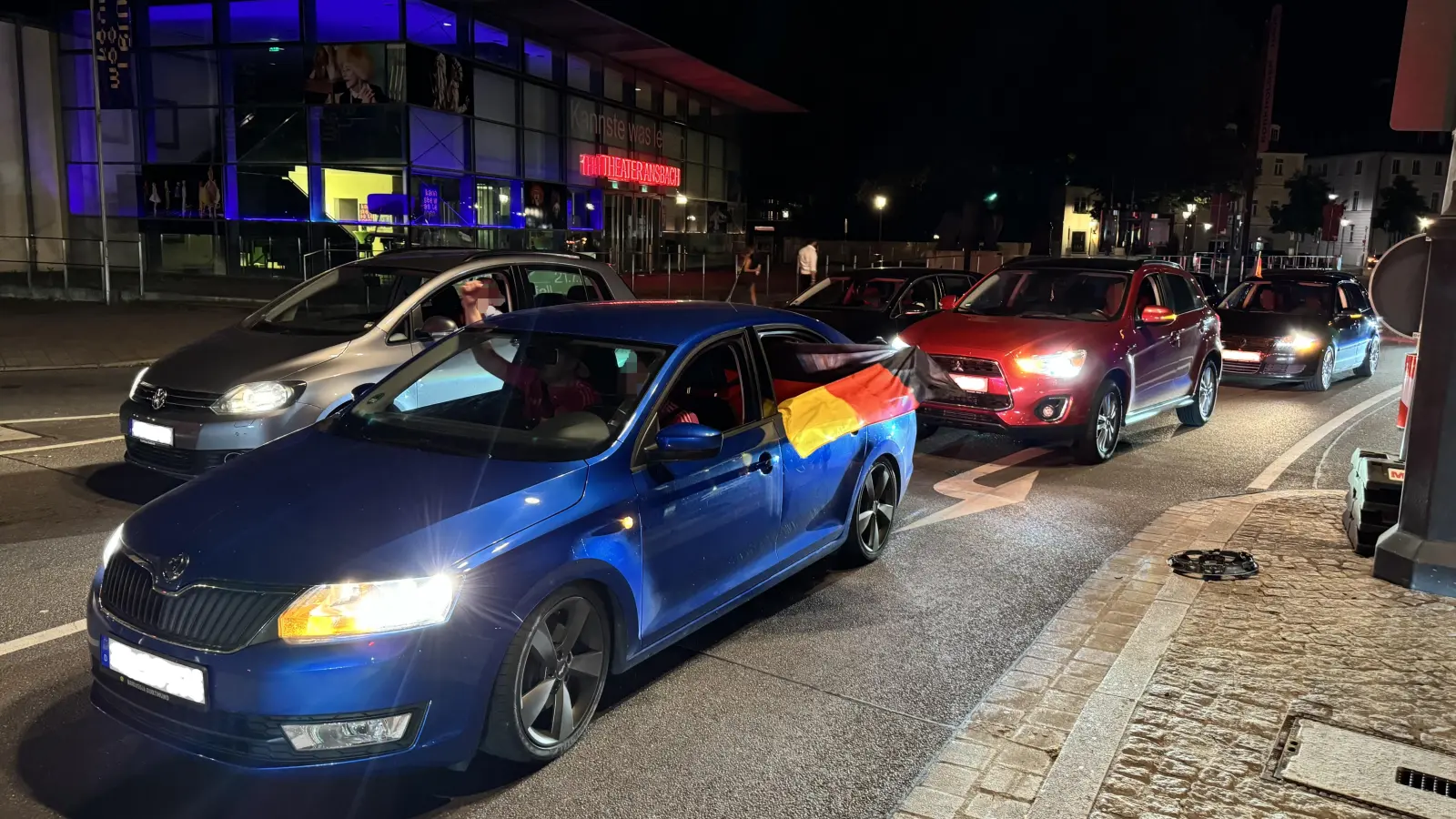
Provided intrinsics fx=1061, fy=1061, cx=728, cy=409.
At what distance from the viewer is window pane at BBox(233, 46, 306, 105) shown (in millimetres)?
25922

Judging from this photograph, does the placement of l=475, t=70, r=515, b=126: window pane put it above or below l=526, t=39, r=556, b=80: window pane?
below

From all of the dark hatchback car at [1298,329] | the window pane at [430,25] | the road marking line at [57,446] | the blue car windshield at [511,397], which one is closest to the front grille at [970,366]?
the blue car windshield at [511,397]

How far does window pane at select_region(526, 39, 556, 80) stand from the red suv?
23282mm

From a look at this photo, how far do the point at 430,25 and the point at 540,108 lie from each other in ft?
17.0

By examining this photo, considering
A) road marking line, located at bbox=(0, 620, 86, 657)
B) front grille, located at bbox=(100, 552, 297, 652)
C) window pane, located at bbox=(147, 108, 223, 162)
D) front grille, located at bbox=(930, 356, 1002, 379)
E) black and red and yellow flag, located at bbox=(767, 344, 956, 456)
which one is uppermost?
window pane, located at bbox=(147, 108, 223, 162)

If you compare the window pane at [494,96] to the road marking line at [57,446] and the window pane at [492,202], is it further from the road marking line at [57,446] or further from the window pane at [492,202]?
the road marking line at [57,446]

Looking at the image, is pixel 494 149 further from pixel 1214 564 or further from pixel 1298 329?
pixel 1214 564

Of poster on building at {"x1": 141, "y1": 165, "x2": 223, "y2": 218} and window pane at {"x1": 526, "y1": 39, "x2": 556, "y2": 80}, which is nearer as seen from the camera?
poster on building at {"x1": 141, "y1": 165, "x2": 223, "y2": 218}

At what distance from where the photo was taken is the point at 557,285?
8.89 meters

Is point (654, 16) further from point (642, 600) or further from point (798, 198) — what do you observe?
point (642, 600)

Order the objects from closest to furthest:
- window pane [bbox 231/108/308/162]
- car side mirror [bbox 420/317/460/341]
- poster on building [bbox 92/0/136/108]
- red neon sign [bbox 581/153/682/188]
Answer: car side mirror [bbox 420/317/460/341] → poster on building [bbox 92/0/136/108] → window pane [bbox 231/108/308/162] → red neon sign [bbox 581/153/682/188]

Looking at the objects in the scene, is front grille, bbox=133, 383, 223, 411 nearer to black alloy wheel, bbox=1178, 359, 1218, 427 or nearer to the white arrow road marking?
the white arrow road marking

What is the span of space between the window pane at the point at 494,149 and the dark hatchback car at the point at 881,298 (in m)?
17.5

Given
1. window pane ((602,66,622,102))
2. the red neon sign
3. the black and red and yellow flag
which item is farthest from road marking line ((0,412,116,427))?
window pane ((602,66,622,102))
